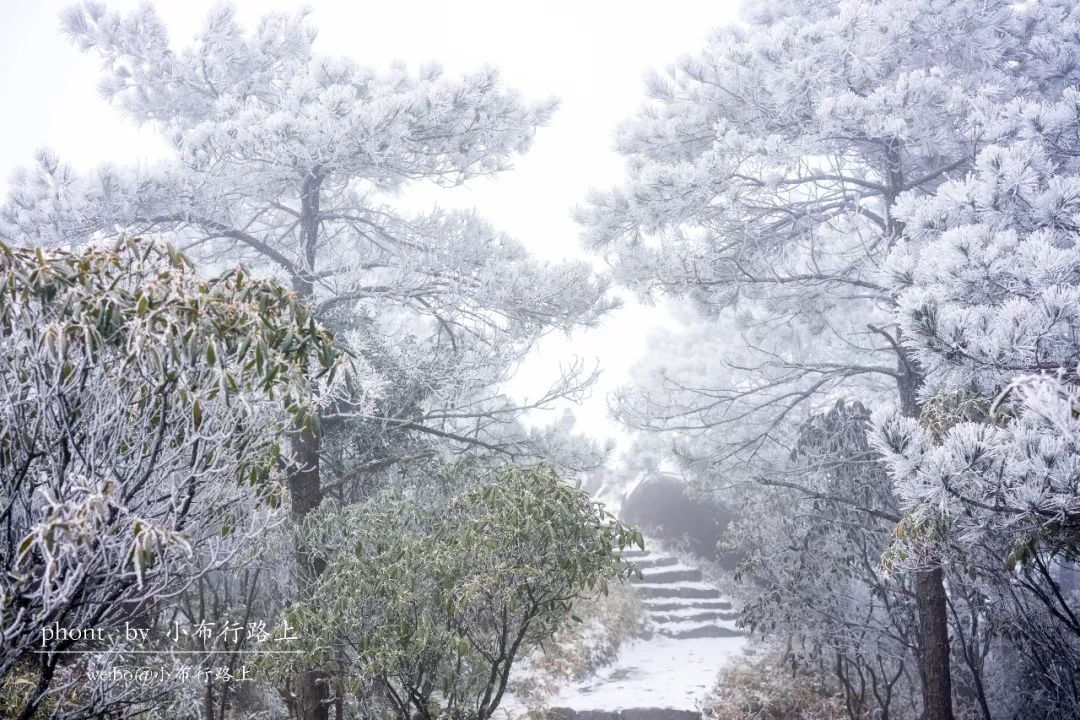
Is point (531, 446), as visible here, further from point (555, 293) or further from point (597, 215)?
point (597, 215)

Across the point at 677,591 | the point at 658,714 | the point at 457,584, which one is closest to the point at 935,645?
the point at 658,714

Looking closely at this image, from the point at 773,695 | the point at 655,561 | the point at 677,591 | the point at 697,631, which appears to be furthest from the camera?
the point at 655,561

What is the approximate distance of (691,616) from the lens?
34.1 ft

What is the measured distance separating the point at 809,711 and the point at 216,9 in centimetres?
1047

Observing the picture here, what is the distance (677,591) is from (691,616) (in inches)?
35.3

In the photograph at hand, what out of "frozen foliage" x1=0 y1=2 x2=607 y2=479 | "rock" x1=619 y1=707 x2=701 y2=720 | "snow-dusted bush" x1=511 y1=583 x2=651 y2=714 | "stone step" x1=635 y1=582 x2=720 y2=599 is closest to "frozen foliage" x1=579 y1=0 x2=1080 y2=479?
"frozen foliage" x1=0 y1=2 x2=607 y2=479

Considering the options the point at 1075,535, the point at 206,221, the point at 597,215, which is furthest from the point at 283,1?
the point at 1075,535

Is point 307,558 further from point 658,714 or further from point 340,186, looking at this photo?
point 340,186

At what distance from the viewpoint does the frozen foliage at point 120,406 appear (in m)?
2.19

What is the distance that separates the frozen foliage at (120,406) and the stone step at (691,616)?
9.18 meters

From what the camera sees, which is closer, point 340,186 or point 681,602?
point 340,186

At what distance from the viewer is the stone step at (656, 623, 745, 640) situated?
9.87m

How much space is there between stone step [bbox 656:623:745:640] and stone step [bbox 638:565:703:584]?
160 centimetres

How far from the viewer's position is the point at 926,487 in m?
2.68
